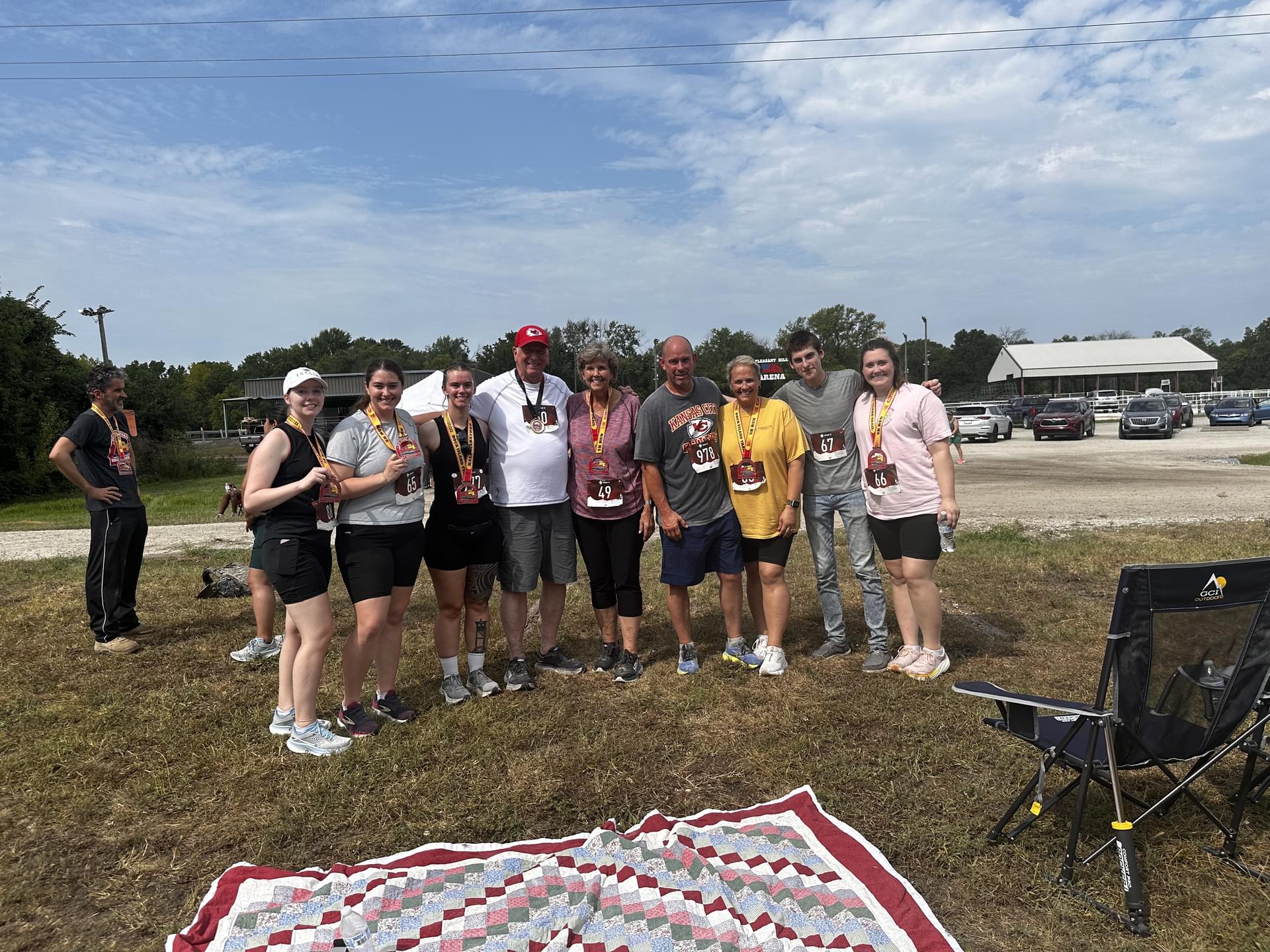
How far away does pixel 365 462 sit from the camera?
12.7ft

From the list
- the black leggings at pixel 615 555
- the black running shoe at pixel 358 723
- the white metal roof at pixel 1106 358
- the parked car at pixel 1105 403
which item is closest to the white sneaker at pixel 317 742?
the black running shoe at pixel 358 723

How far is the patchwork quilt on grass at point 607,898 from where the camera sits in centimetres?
242

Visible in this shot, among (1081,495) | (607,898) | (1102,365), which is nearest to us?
(607,898)

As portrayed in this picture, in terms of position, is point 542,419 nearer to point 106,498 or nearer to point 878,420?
point 878,420

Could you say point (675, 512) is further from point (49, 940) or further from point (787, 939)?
point (49, 940)

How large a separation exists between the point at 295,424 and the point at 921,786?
127 inches

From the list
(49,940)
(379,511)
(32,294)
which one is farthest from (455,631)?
(32,294)

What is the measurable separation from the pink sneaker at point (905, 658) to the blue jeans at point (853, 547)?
13cm

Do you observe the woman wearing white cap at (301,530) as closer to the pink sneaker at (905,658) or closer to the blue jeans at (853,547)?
the blue jeans at (853,547)

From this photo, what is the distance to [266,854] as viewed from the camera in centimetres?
304

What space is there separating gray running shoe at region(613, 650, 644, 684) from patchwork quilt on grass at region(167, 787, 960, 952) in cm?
173

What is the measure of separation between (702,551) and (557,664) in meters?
1.16

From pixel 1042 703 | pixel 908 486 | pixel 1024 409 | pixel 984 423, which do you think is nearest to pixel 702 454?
pixel 908 486

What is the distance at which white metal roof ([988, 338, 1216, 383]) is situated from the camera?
65.2 metres
